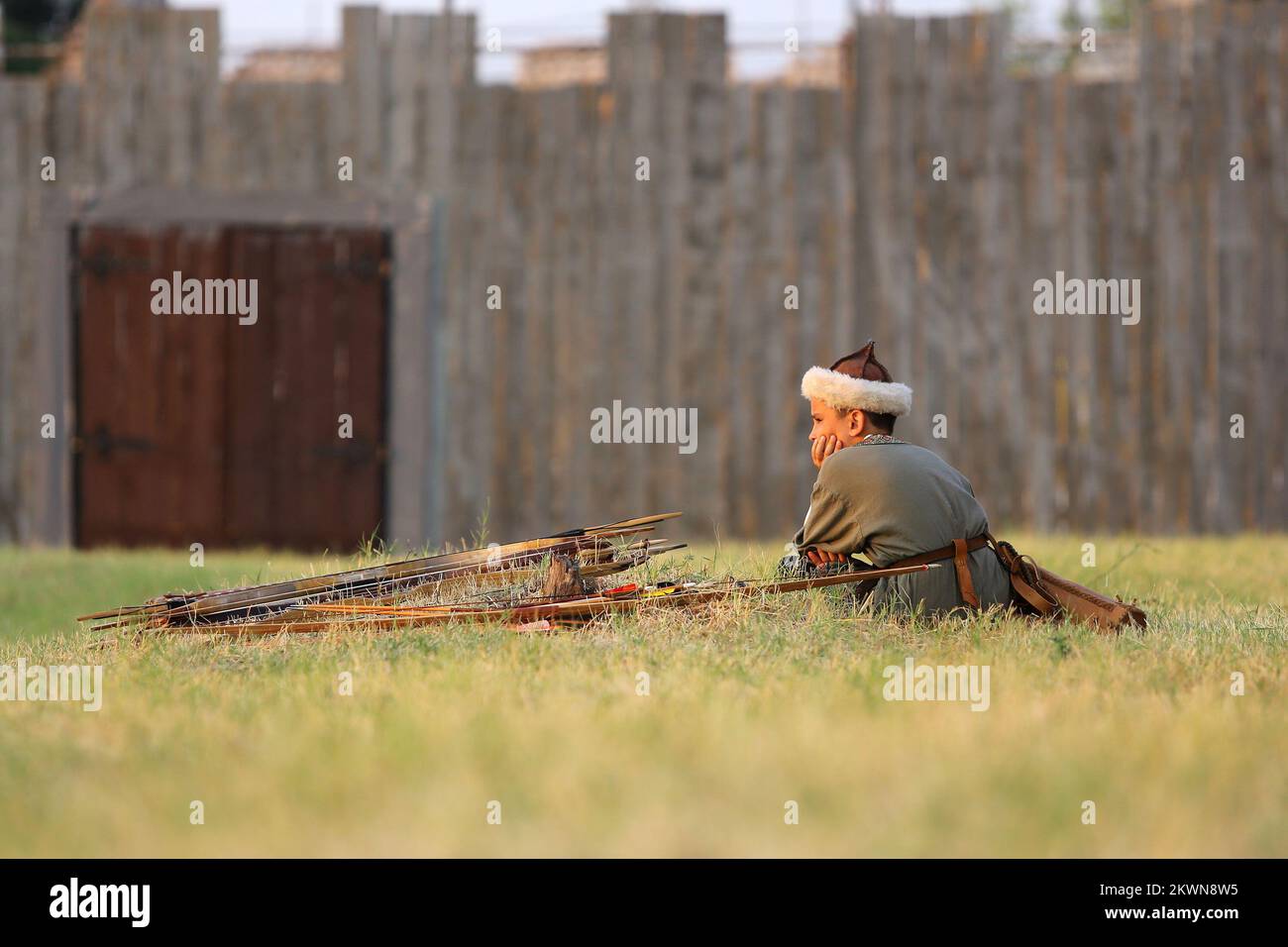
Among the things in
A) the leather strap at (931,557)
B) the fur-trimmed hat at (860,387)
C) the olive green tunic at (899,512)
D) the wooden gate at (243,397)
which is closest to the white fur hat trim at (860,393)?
the fur-trimmed hat at (860,387)

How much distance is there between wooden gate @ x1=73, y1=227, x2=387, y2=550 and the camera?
1157 cm

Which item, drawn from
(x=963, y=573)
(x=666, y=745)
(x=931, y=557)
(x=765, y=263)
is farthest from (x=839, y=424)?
(x=765, y=263)

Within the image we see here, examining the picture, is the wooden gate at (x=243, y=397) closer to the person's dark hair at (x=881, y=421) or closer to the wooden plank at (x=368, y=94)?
the wooden plank at (x=368, y=94)

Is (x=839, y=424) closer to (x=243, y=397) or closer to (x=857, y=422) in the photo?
(x=857, y=422)

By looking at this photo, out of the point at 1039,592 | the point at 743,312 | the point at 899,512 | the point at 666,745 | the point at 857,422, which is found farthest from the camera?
the point at 743,312

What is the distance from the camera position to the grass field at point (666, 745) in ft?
10.7

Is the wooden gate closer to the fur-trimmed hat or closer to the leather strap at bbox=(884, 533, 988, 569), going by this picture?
the fur-trimmed hat

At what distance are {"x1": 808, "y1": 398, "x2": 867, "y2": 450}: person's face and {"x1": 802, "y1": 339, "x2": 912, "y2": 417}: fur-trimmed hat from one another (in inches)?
1.1

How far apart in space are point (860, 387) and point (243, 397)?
22.8ft

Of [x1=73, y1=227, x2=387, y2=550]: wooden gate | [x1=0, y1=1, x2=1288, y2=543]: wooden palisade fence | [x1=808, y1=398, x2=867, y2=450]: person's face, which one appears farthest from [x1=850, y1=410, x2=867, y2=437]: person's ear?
[x1=73, y1=227, x2=387, y2=550]: wooden gate

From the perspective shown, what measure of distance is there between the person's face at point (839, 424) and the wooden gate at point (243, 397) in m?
6.06

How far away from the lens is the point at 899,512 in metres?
5.85

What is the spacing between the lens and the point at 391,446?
11.6 metres
